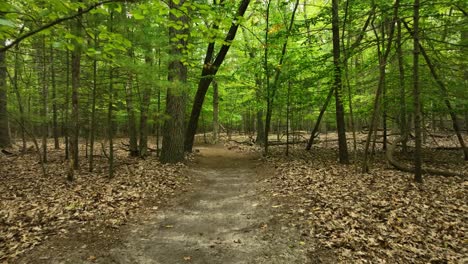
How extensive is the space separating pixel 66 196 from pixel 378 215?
24.7 ft

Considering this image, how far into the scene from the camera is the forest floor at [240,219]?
470cm

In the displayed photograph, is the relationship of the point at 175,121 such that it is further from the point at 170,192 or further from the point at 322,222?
the point at 322,222

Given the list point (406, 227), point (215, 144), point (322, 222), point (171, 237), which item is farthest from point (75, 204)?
point (215, 144)

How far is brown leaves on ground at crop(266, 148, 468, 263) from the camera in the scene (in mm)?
4711

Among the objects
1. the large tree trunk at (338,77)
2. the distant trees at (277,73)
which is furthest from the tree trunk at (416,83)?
the large tree trunk at (338,77)

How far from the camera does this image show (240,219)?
6395 mm

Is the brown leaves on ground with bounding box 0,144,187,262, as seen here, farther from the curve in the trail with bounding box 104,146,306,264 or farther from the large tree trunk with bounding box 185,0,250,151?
the large tree trunk with bounding box 185,0,250,151

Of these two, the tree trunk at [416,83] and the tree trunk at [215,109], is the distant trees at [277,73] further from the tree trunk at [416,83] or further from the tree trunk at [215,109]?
the tree trunk at [215,109]

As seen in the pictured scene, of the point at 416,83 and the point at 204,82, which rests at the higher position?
the point at 204,82

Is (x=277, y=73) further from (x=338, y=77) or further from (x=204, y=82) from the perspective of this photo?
(x=204, y=82)

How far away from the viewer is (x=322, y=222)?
5.69 m

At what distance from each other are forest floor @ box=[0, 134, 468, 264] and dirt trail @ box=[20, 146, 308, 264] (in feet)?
0.06

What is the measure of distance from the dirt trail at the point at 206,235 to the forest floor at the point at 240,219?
19 mm

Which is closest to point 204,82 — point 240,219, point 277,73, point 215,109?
point 277,73
